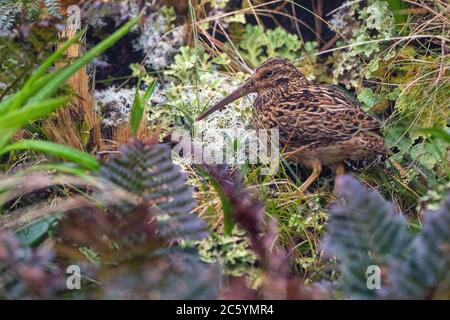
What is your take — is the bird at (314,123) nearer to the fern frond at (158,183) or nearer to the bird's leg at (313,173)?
the bird's leg at (313,173)

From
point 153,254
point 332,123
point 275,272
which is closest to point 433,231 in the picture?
point 275,272

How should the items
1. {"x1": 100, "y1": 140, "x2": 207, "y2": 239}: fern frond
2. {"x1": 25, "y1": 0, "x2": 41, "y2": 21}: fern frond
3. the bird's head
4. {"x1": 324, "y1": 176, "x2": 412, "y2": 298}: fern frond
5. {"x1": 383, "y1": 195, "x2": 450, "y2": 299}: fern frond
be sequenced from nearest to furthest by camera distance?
{"x1": 383, "y1": 195, "x2": 450, "y2": 299}: fern frond
{"x1": 324, "y1": 176, "x2": 412, "y2": 298}: fern frond
{"x1": 100, "y1": 140, "x2": 207, "y2": 239}: fern frond
{"x1": 25, "y1": 0, "x2": 41, "y2": 21}: fern frond
the bird's head

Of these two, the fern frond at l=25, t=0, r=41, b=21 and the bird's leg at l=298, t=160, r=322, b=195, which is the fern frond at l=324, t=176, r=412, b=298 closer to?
the bird's leg at l=298, t=160, r=322, b=195

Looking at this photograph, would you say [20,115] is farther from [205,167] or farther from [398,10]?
[398,10]

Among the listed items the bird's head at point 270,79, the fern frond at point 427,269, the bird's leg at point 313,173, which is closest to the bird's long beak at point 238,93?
the bird's head at point 270,79

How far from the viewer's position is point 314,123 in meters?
3.29

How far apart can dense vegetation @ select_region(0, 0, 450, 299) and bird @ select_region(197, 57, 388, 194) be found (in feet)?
0.38

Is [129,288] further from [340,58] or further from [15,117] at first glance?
[340,58]

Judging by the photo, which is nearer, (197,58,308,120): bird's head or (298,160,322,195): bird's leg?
(298,160,322,195): bird's leg

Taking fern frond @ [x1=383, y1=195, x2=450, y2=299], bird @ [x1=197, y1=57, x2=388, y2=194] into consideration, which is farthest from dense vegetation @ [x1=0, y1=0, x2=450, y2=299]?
bird @ [x1=197, y1=57, x2=388, y2=194]

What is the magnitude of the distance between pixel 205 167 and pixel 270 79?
2.58 feet

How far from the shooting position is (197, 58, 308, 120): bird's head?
3.64 meters

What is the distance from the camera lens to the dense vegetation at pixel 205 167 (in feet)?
6.66

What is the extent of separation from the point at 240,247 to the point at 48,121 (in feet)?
3.93
